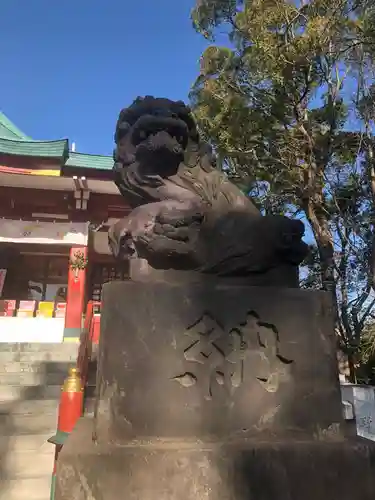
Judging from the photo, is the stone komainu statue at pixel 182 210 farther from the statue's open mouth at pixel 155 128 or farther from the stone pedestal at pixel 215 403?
the stone pedestal at pixel 215 403

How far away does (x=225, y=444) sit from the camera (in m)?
1.44

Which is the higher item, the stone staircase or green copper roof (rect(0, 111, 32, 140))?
green copper roof (rect(0, 111, 32, 140))

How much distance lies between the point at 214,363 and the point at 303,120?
634 centimetres

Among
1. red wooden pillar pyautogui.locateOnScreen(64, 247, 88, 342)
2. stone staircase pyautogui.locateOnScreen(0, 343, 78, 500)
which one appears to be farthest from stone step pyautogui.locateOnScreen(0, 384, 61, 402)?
red wooden pillar pyautogui.locateOnScreen(64, 247, 88, 342)

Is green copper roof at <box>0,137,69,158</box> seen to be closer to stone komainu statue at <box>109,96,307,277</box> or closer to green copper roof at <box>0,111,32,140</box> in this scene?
green copper roof at <box>0,111,32,140</box>

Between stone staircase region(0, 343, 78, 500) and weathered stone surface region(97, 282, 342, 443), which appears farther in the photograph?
stone staircase region(0, 343, 78, 500)

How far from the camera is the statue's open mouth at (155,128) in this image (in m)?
1.98

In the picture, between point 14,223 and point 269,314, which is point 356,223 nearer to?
point 269,314

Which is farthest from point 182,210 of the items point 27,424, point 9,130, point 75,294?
point 9,130

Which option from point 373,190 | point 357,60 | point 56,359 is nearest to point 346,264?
point 373,190

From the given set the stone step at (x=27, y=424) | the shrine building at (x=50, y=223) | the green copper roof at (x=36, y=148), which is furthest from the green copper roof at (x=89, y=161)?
the stone step at (x=27, y=424)

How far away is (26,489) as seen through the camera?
3379mm

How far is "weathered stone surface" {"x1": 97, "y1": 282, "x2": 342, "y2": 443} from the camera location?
1507mm

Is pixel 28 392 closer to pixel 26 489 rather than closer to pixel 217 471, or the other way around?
pixel 26 489
